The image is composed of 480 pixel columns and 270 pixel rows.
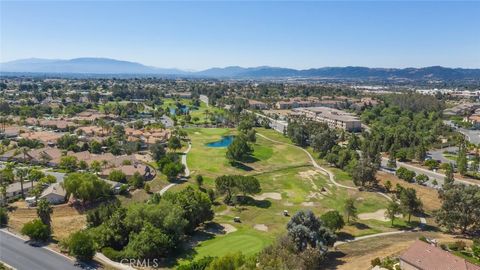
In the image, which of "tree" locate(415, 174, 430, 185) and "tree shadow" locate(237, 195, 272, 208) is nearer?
"tree shadow" locate(237, 195, 272, 208)

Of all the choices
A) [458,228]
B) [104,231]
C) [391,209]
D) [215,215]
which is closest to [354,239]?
[391,209]

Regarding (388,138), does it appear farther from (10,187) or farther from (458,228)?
(10,187)

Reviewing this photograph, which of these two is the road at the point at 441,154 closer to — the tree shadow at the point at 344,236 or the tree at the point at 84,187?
the tree shadow at the point at 344,236

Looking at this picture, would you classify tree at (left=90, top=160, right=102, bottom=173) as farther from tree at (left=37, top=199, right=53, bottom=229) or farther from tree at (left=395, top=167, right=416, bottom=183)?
tree at (left=395, top=167, right=416, bottom=183)

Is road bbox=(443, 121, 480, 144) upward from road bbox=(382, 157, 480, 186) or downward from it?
upward

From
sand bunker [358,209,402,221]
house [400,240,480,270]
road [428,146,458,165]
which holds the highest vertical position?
house [400,240,480,270]

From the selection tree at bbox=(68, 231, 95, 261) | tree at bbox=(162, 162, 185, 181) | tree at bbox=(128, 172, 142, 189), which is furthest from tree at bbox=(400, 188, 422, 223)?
tree at bbox=(128, 172, 142, 189)

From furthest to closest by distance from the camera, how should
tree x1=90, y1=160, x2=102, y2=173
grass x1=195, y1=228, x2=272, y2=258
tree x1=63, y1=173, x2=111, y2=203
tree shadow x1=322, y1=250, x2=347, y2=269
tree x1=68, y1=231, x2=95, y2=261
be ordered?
tree x1=90, y1=160, x2=102, y2=173 → tree x1=63, y1=173, x2=111, y2=203 → grass x1=195, y1=228, x2=272, y2=258 → tree shadow x1=322, y1=250, x2=347, y2=269 → tree x1=68, y1=231, x2=95, y2=261

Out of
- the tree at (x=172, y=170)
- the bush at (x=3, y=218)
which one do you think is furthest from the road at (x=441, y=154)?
the bush at (x=3, y=218)
